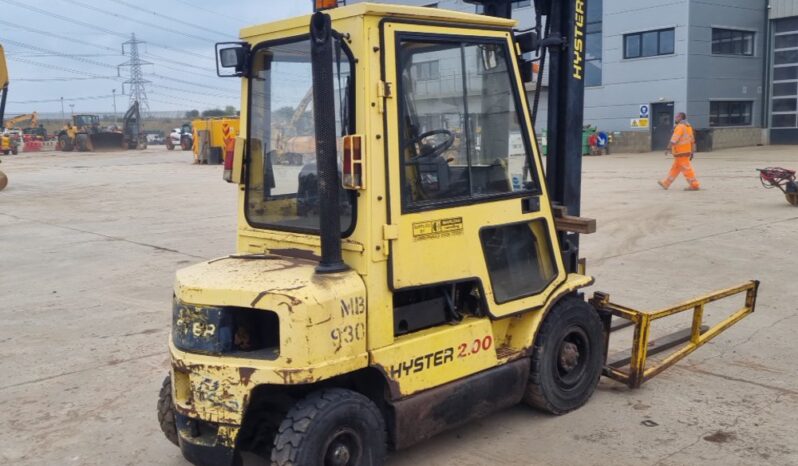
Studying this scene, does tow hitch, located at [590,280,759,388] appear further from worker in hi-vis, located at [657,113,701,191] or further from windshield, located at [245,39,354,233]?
worker in hi-vis, located at [657,113,701,191]

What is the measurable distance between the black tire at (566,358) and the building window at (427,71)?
161cm

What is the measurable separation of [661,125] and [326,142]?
3501 cm

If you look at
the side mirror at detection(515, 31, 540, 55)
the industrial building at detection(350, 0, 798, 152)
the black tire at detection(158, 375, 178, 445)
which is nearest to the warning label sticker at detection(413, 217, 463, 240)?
the side mirror at detection(515, 31, 540, 55)

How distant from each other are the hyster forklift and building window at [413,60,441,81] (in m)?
0.01

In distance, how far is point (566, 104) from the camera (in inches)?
210

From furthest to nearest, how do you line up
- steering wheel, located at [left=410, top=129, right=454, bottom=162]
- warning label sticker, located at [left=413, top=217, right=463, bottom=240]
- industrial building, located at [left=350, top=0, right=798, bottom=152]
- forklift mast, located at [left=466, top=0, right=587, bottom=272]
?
1. industrial building, located at [left=350, top=0, right=798, bottom=152]
2. forklift mast, located at [left=466, top=0, right=587, bottom=272]
3. steering wheel, located at [left=410, top=129, right=454, bottom=162]
4. warning label sticker, located at [left=413, top=217, right=463, bottom=240]

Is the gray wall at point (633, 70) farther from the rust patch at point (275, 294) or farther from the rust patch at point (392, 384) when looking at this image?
the rust patch at point (275, 294)

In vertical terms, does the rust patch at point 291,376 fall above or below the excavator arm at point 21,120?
below

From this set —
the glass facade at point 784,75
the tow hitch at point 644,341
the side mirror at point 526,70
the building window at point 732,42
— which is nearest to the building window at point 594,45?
the building window at point 732,42

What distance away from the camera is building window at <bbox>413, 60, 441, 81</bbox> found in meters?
4.05

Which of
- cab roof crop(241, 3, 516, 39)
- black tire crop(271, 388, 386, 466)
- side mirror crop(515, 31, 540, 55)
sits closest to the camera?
black tire crop(271, 388, 386, 466)

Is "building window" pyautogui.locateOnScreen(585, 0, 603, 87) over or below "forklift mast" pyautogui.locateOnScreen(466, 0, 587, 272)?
over

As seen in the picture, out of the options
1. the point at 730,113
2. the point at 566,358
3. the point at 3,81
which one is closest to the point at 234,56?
the point at 566,358

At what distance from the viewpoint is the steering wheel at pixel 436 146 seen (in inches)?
159
